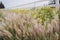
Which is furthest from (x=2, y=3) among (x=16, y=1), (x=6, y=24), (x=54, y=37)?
(x=54, y=37)

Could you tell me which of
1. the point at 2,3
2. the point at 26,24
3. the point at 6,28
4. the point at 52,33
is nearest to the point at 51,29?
the point at 52,33

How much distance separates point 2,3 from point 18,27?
10.9m

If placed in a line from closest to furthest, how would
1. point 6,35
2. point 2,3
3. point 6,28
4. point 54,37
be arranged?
1. point 54,37
2. point 6,35
3. point 6,28
4. point 2,3

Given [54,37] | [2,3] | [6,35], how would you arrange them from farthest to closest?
[2,3] → [6,35] → [54,37]

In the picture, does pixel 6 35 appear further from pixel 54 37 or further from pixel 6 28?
pixel 54 37

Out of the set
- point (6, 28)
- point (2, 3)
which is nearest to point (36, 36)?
point (6, 28)

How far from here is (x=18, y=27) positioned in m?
4.54

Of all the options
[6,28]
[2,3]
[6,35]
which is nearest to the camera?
[6,35]

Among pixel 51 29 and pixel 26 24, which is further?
pixel 26 24

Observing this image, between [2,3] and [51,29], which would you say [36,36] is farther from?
[2,3]

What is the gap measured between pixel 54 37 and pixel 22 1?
11994 mm

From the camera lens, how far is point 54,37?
409 centimetres

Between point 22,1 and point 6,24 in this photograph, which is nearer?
point 6,24

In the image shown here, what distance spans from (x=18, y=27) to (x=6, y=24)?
45 centimetres
